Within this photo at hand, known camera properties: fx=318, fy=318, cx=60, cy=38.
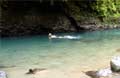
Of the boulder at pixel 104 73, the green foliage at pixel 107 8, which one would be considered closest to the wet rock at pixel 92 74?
the boulder at pixel 104 73

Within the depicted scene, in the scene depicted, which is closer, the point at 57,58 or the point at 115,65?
the point at 115,65

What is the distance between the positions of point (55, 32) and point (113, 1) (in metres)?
7.12

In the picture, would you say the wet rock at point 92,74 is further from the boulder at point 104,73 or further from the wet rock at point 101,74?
the boulder at point 104,73

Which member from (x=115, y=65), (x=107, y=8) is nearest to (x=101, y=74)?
(x=115, y=65)

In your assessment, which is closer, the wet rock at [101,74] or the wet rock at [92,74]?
the wet rock at [101,74]

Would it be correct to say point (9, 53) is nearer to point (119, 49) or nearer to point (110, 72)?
point (119, 49)

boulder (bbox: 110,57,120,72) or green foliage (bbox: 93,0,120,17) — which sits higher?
green foliage (bbox: 93,0,120,17)

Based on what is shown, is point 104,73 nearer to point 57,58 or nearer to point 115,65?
point 115,65

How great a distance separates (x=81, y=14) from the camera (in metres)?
29.5

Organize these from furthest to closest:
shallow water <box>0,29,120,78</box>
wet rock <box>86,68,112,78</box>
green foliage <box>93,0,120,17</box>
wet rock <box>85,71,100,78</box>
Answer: green foliage <box>93,0,120,17</box> < shallow water <box>0,29,120,78</box> < wet rock <box>85,71,100,78</box> < wet rock <box>86,68,112,78</box>

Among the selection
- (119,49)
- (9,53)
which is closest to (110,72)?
(119,49)

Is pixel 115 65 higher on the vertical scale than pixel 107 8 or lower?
lower

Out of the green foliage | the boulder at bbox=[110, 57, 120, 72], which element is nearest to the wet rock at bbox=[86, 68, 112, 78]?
the boulder at bbox=[110, 57, 120, 72]

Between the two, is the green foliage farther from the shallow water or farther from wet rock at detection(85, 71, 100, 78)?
wet rock at detection(85, 71, 100, 78)
